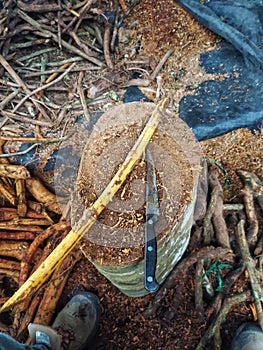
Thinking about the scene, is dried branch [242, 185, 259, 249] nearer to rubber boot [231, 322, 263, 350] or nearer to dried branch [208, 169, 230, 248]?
dried branch [208, 169, 230, 248]

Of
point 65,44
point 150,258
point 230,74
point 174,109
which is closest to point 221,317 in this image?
point 150,258

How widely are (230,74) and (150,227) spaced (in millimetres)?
1801

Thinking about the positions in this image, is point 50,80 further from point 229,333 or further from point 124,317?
point 229,333

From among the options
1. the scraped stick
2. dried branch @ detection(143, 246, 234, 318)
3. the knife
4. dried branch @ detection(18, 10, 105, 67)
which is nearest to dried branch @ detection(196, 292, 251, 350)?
dried branch @ detection(143, 246, 234, 318)

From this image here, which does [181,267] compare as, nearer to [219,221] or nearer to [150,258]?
[219,221]

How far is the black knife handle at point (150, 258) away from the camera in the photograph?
1171mm

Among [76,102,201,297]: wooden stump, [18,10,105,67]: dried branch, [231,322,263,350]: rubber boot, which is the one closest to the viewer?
[76,102,201,297]: wooden stump

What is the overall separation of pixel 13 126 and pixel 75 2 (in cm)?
130

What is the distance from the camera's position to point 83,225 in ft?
4.17

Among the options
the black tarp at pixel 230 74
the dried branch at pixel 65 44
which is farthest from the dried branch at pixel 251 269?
the dried branch at pixel 65 44

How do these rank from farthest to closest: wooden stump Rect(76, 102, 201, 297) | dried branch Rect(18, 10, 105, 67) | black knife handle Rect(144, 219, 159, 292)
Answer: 1. dried branch Rect(18, 10, 105, 67)
2. wooden stump Rect(76, 102, 201, 297)
3. black knife handle Rect(144, 219, 159, 292)

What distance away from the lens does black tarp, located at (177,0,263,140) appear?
2467 mm

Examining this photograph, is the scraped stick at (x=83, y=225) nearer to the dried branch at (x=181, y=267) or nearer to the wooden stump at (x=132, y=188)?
the wooden stump at (x=132, y=188)

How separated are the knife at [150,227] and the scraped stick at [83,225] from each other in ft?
0.22
